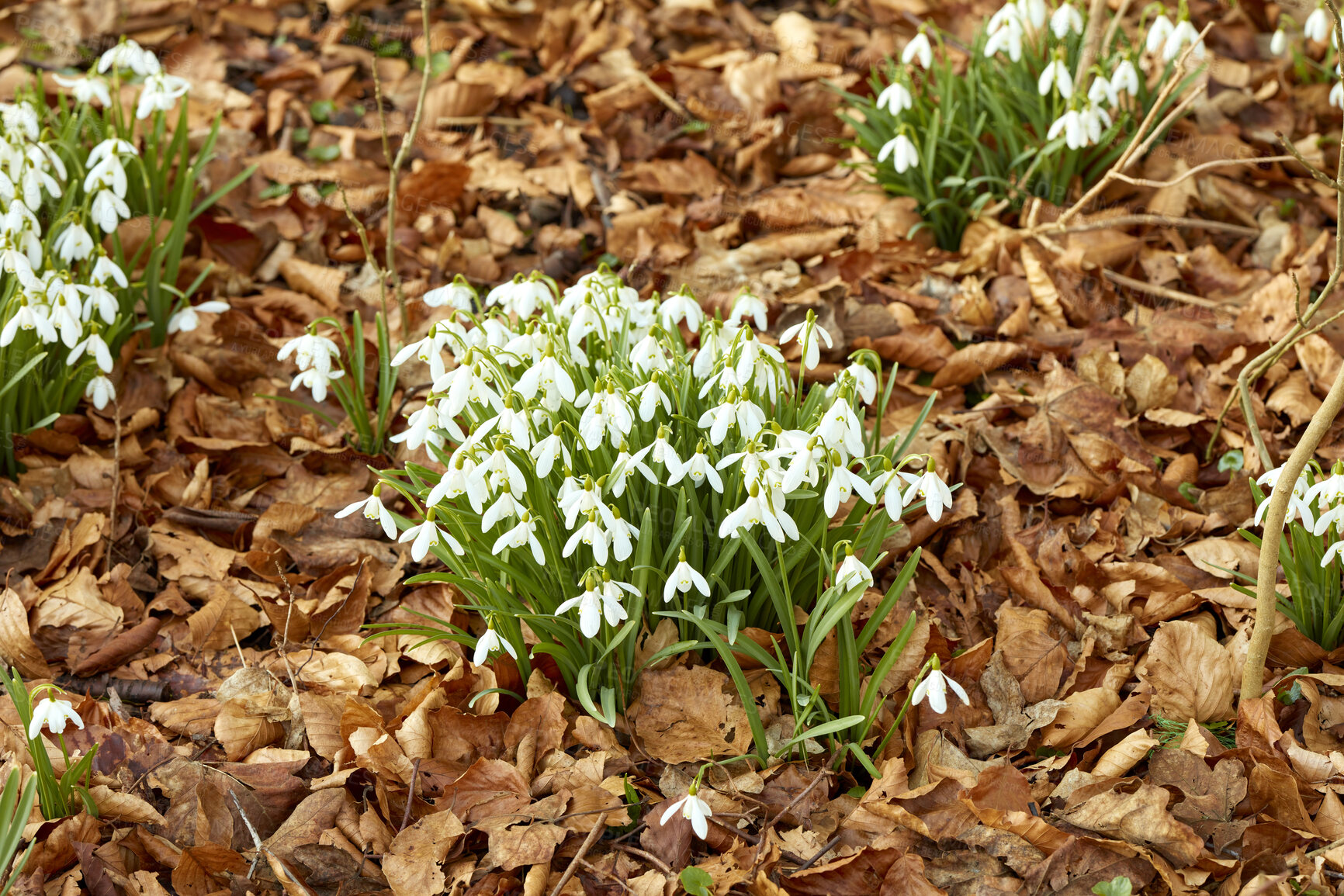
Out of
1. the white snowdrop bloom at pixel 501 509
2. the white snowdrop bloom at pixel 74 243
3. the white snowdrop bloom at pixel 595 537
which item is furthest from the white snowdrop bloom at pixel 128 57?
the white snowdrop bloom at pixel 595 537

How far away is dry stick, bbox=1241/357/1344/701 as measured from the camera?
1720 mm

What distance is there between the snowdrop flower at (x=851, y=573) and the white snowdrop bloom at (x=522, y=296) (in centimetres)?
81

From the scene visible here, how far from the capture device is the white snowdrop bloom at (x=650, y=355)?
192 cm

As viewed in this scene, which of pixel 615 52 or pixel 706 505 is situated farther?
pixel 615 52

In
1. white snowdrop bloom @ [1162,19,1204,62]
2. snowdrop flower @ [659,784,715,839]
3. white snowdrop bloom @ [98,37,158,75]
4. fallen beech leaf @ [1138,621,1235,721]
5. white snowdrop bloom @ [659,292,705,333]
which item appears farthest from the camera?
white snowdrop bloom @ [98,37,158,75]

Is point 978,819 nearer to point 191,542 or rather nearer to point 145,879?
point 145,879

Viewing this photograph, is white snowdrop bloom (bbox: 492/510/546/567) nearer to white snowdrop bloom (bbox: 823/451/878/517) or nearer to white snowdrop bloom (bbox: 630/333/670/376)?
white snowdrop bloom (bbox: 630/333/670/376)

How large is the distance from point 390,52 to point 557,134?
900 millimetres

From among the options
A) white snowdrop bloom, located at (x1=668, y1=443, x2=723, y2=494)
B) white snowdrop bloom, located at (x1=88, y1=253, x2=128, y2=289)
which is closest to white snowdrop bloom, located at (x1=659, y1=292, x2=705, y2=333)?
white snowdrop bloom, located at (x1=668, y1=443, x2=723, y2=494)

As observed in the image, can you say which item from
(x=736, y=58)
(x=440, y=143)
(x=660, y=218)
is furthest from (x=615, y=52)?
(x=660, y=218)

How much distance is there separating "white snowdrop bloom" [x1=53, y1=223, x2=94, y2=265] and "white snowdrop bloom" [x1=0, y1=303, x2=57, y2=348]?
289 millimetres

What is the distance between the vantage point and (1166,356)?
110 inches

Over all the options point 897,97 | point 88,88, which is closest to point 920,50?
point 897,97

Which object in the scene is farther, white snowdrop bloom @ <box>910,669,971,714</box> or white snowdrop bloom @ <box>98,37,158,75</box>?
white snowdrop bloom @ <box>98,37,158,75</box>
